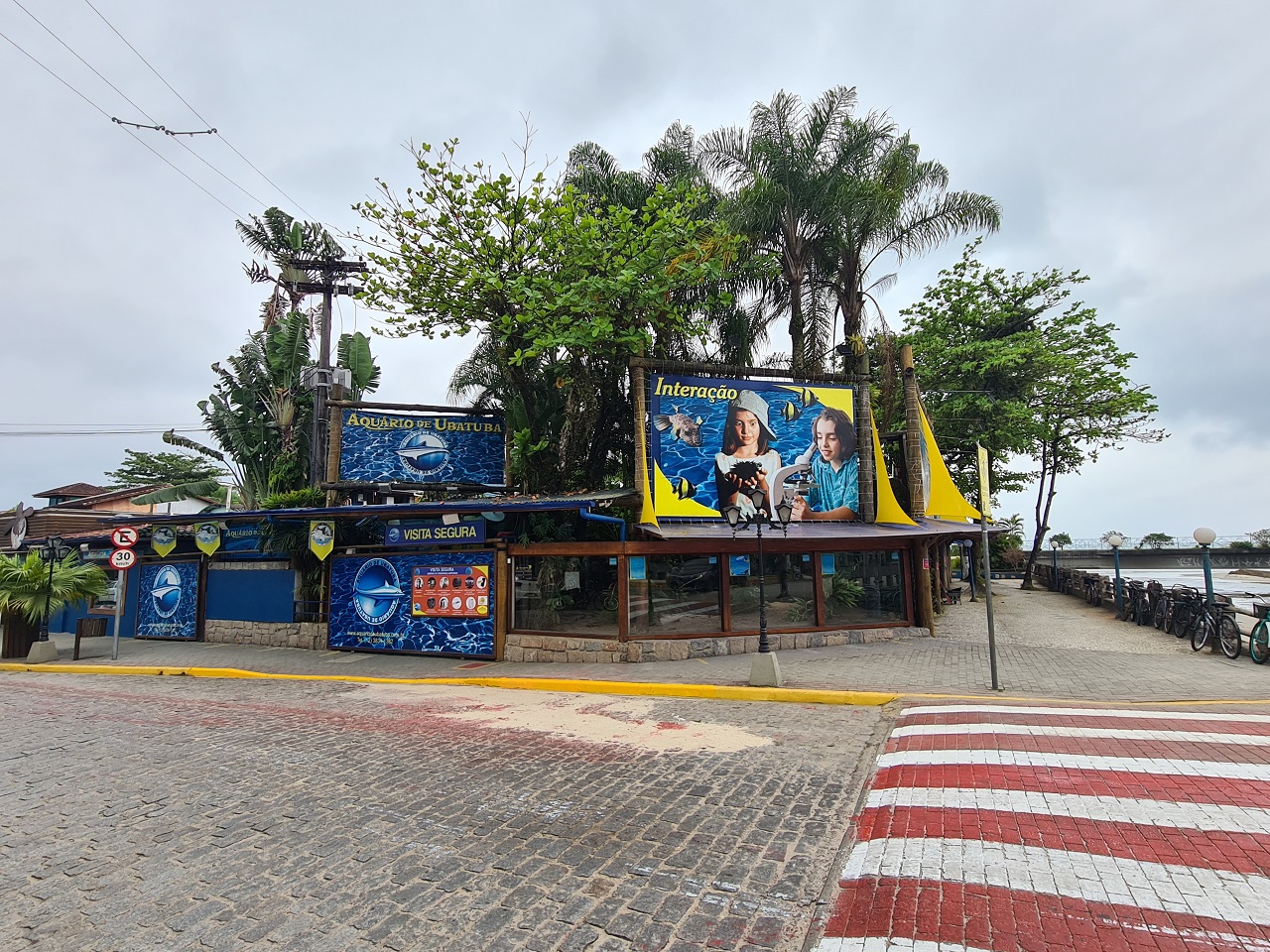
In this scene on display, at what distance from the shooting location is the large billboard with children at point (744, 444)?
1425 cm

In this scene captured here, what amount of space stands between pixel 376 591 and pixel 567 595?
15.5ft

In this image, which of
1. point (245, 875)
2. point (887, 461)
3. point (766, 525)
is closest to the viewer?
point (245, 875)

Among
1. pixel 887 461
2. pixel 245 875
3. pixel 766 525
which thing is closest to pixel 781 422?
pixel 766 525

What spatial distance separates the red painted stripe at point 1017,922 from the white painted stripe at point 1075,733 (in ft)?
11.8

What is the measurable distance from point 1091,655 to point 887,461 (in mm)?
7436

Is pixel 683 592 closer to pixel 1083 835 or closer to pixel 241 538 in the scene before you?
pixel 1083 835

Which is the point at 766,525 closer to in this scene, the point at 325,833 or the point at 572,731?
the point at 572,731

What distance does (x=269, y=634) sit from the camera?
54.1 feet

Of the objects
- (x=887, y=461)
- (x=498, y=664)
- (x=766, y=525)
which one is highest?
(x=887, y=461)

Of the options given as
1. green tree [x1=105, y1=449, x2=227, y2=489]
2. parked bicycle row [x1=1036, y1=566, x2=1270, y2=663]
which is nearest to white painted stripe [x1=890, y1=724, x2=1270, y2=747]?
parked bicycle row [x1=1036, y1=566, x2=1270, y2=663]

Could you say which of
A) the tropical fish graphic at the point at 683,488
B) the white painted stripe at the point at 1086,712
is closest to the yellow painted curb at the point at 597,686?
the white painted stripe at the point at 1086,712

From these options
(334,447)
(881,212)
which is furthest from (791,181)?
(334,447)

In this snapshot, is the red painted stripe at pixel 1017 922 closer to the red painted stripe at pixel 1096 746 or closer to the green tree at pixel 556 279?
the red painted stripe at pixel 1096 746

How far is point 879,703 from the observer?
29.7 ft
